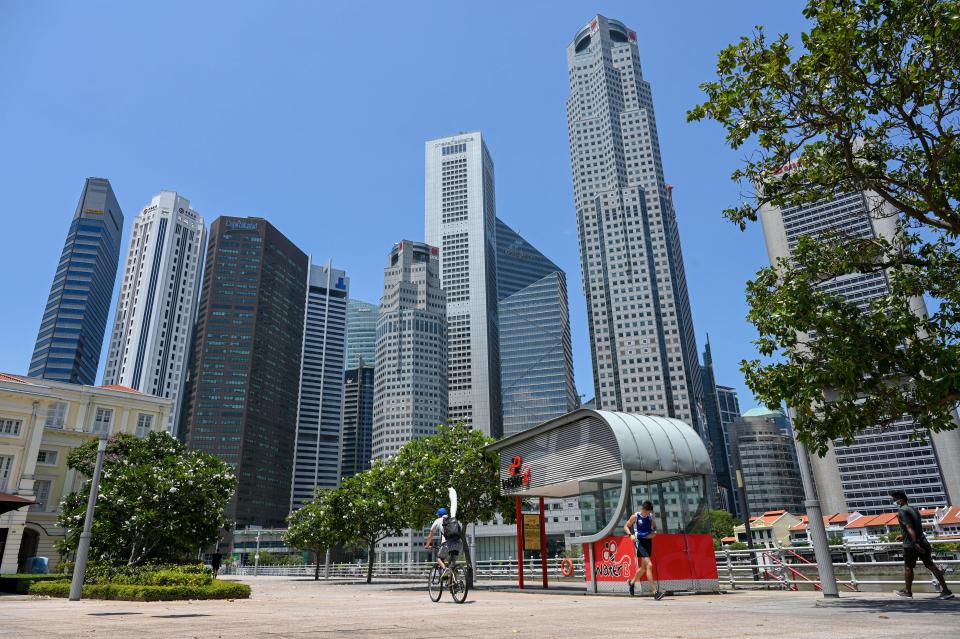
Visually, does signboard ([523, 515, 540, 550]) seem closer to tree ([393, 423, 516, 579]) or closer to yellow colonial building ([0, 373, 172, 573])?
tree ([393, 423, 516, 579])

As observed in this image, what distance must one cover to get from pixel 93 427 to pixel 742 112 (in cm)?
5479

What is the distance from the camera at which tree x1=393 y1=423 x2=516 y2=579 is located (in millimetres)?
25062

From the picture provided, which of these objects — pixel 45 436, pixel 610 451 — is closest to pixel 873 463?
pixel 610 451

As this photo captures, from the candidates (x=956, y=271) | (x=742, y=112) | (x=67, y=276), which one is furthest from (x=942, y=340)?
(x=67, y=276)

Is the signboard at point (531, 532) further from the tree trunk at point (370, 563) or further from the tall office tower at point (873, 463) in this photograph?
the tall office tower at point (873, 463)

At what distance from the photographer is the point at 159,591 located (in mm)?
16234

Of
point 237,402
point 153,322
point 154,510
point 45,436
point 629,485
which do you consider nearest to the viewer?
point 629,485

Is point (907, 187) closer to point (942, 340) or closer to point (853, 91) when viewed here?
point (853, 91)

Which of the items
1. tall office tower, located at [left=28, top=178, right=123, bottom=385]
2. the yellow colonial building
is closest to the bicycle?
the yellow colonial building

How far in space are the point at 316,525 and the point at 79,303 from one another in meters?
172

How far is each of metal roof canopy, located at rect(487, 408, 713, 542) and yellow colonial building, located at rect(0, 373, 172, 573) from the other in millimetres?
32810

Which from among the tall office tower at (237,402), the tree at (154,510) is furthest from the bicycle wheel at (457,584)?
the tall office tower at (237,402)

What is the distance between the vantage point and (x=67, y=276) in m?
182

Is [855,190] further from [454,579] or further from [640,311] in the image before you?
[640,311]
